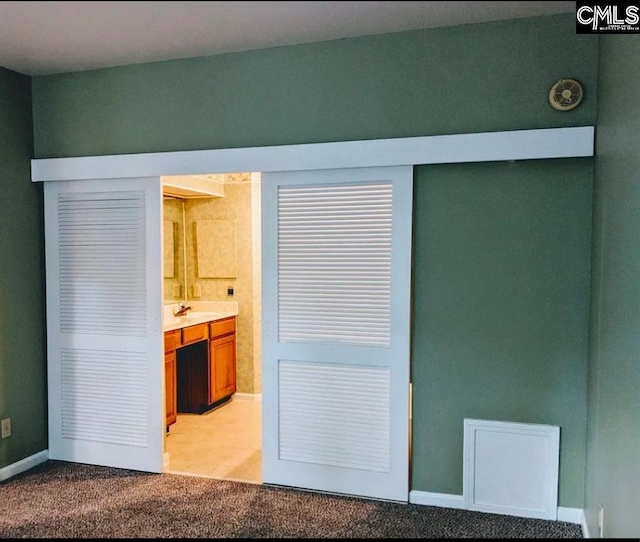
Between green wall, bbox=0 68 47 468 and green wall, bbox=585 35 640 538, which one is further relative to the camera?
green wall, bbox=0 68 47 468

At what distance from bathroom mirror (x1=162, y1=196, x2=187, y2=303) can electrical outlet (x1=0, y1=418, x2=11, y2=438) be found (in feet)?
6.88

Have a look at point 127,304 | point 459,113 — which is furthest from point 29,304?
point 459,113

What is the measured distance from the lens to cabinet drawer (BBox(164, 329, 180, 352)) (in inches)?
168

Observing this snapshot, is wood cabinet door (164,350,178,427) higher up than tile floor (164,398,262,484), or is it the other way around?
wood cabinet door (164,350,178,427)

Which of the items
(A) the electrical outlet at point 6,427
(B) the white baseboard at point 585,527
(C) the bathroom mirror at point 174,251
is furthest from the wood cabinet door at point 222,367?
(B) the white baseboard at point 585,527

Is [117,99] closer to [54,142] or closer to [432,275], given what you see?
[54,142]

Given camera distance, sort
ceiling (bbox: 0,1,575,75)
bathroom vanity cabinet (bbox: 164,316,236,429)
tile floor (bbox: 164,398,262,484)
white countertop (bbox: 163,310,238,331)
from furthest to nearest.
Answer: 1. bathroom vanity cabinet (bbox: 164,316,236,429)
2. white countertop (bbox: 163,310,238,331)
3. tile floor (bbox: 164,398,262,484)
4. ceiling (bbox: 0,1,575,75)

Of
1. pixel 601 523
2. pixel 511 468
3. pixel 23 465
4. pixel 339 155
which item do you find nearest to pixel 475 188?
pixel 339 155

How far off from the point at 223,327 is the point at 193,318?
33cm

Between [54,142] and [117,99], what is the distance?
1.75 ft

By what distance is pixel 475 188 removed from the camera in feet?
9.48

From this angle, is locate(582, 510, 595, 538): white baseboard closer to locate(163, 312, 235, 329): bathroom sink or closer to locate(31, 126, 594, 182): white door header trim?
locate(31, 126, 594, 182): white door header trim

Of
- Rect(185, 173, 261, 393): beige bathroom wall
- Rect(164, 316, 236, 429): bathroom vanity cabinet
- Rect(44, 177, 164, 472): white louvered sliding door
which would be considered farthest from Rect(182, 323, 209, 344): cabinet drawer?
Rect(44, 177, 164, 472): white louvered sliding door

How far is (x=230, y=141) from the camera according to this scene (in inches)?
129
